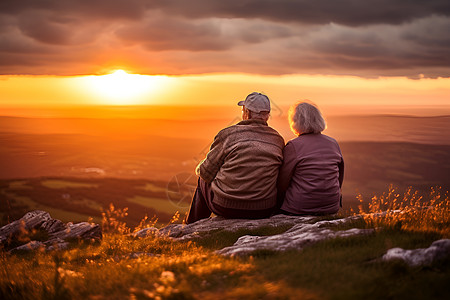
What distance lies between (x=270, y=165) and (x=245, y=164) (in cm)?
54

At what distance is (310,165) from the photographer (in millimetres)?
Answer: 7602

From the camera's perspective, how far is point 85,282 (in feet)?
14.3

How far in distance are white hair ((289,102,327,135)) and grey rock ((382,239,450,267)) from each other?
13.3 feet

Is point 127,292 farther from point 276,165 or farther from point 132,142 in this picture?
point 132,142

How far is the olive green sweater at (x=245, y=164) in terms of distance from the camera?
7.56 m

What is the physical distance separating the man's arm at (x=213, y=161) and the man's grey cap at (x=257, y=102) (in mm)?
894

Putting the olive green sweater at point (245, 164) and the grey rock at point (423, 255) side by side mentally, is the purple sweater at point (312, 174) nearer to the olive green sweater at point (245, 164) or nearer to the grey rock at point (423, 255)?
the olive green sweater at point (245, 164)

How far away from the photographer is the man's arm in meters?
7.84

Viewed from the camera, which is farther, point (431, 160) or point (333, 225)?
point (431, 160)

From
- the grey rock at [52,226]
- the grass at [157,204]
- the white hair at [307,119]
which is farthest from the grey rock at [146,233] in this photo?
the grass at [157,204]

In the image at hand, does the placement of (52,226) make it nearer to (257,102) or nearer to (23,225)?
(23,225)

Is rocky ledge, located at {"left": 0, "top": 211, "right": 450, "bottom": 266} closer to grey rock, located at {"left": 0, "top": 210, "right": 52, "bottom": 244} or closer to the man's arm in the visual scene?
grey rock, located at {"left": 0, "top": 210, "right": 52, "bottom": 244}

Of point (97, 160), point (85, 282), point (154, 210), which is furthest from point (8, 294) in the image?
point (97, 160)

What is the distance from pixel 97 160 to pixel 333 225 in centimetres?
12257
